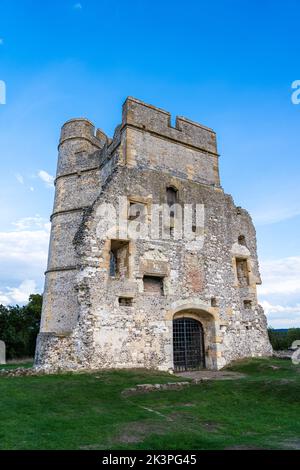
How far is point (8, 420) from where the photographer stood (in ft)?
19.3

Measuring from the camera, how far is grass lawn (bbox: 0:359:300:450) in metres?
4.95

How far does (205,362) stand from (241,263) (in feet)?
16.4

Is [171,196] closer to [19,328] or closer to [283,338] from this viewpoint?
[283,338]

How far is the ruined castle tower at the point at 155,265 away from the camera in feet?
37.3

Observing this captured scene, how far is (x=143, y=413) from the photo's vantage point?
6848mm

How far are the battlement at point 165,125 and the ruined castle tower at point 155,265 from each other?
0.06m

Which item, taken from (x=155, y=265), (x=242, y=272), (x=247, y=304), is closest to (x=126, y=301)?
(x=155, y=265)

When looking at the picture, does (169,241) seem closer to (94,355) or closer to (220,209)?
(220,209)

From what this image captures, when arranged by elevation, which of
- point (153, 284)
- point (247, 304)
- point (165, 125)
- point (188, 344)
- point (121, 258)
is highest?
point (165, 125)

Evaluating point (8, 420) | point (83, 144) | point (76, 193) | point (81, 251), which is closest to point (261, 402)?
point (8, 420)

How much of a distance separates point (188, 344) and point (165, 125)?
9.69 m

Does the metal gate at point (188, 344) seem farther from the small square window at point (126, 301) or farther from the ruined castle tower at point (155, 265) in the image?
the small square window at point (126, 301)

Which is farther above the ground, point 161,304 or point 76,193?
point 76,193

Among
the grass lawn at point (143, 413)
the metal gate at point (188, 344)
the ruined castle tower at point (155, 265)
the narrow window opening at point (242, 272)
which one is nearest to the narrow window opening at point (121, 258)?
the ruined castle tower at point (155, 265)
